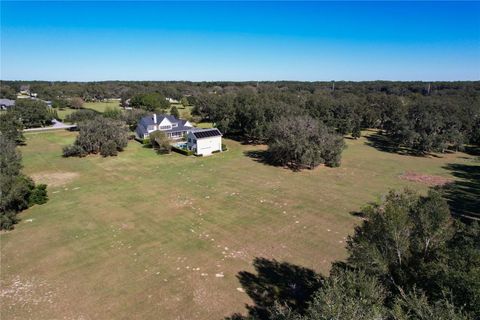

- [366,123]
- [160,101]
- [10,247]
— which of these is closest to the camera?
[10,247]

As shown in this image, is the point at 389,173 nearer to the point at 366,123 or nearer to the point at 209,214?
the point at 209,214

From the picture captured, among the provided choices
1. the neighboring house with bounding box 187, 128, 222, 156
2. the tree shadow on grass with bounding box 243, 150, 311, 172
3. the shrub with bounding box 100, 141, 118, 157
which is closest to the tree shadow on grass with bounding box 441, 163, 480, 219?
the tree shadow on grass with bounding box 243, 150, 311, 172

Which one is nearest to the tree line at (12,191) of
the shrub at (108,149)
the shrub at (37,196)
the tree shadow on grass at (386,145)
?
the shrub at (37,196)

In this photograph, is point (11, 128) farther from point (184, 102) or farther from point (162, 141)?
point (184, 102)

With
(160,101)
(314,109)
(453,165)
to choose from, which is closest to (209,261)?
(453,165)

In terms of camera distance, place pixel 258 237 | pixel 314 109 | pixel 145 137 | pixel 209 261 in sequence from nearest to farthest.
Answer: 1. pixel 209 261
2. pixel 258 237
3. pixel 145 137
4. pixel 314 109

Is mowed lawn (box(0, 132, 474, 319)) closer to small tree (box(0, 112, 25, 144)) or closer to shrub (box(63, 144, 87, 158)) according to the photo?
shrub (box(63, 144, 87, 158))

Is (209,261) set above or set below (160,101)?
below
